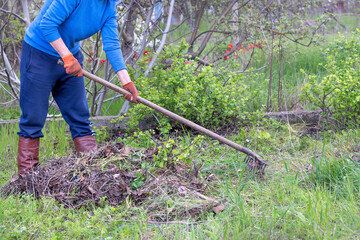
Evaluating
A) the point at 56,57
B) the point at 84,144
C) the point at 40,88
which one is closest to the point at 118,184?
the point at 84,144

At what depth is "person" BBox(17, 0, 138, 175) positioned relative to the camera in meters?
2.96

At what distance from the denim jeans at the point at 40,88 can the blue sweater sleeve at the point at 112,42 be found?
342 millimetres

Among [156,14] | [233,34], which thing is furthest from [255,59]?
[156,14]

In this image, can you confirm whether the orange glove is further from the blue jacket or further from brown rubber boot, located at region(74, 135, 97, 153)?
brown rubber boot, located at region(74, 135, 97, 153)

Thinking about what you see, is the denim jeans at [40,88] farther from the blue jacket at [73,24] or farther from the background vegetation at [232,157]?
the background vegetation at [232,157]

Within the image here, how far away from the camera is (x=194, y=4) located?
235 inches

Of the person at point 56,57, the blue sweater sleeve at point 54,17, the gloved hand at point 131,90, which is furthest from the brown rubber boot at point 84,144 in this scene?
the blue sweater sleeve at point 54,17

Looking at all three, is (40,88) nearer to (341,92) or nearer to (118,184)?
(118,184)

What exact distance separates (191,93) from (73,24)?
1567mm

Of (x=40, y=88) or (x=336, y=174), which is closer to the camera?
(x=336, y=174)

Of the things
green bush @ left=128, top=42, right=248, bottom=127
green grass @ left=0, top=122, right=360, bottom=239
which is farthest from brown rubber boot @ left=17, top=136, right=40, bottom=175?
green bush @ left=128, top=42, right=248, bottom=127

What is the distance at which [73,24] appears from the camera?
10.1 feet

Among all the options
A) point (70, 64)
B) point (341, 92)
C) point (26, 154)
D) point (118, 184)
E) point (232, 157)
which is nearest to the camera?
point (118, 184)

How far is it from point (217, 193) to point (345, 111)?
81.3 inches
